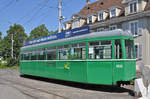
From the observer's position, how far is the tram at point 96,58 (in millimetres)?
8977

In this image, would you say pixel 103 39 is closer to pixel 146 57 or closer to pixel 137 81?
pixel 137 81

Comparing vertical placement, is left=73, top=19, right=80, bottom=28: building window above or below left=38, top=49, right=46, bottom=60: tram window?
above

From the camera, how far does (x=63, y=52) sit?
37.1 ft

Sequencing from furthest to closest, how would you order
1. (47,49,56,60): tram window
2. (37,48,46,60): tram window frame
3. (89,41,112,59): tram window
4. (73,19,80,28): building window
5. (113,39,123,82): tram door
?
(73,19,80,28): building window, (37,48,46,60): tram window frame, (47,49,56,60): tram window, (89,41,112,59): tram window, (113,39,123,82): tram door

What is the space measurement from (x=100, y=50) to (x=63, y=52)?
8.89 feet

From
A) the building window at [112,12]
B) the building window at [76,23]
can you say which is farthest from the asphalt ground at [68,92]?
the building window at [76,23]

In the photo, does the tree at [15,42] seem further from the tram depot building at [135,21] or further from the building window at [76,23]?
the tram depot building at [135,21]

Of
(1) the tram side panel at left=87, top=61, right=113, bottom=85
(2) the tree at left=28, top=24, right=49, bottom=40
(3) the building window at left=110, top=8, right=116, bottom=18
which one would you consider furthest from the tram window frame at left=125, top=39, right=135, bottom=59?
(2) the tree at left=28, top=24, right=49, bottom=40

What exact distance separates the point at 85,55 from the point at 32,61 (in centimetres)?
639

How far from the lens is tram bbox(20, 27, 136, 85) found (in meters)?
8.98

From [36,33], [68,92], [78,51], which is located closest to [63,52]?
[78,51]

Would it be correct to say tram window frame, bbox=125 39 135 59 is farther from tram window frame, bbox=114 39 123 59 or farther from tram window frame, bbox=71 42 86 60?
tram window frame, bbox=71 42 86 60

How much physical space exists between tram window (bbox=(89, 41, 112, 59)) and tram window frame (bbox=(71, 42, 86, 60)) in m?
0.43

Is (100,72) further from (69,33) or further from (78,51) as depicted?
(69,33)
